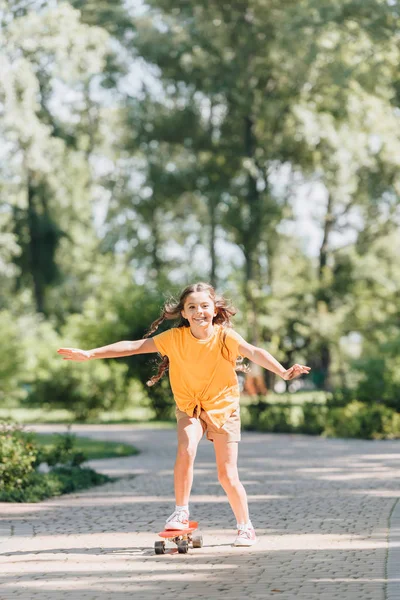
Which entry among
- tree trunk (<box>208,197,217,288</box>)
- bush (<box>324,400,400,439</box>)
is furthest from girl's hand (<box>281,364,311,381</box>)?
tree trunk (<box>208,197,217,288</box>)

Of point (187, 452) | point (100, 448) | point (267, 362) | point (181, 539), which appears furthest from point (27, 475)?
point (100, 448)

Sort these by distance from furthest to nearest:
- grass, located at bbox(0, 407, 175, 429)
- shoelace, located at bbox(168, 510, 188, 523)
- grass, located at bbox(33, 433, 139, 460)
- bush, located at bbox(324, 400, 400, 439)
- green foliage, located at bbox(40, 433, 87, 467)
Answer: grass, located at bbox(0, 407, 175, 429)
bush, located at bbox(324, 400, 400, 439)
grass, located at bbox(33, 433, 139, 460)
green foliage, located at bbox(40, 433, 87, 467)
shoelace, located at bbox(168, 510, 188, 523)

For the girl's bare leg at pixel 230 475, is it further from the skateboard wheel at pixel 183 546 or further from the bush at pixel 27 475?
the bush at pixel 27 475

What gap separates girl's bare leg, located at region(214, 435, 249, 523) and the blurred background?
1399cm

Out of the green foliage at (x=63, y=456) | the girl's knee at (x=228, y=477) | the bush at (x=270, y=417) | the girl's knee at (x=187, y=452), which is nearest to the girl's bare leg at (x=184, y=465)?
the girl's knee at (x=187, y=452)

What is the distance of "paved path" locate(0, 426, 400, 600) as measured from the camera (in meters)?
6.23

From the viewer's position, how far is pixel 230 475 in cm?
766

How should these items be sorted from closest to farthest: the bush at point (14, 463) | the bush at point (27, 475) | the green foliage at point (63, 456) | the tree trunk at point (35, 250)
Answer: the bush at point (27, 475) → the bush at point (14, 463) → the green foliage at point (63, 456) → the tree trunk at point (35, 250)

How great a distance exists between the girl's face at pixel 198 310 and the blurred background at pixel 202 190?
1427 cm

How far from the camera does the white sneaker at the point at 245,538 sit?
7.66 meters

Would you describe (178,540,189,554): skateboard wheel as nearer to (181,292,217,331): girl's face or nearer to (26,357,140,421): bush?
(181,292,217,331): girl's face

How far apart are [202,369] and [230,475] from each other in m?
0.78

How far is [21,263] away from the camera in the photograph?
47688 millimetres

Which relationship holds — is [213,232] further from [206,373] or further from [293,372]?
[293,372]
